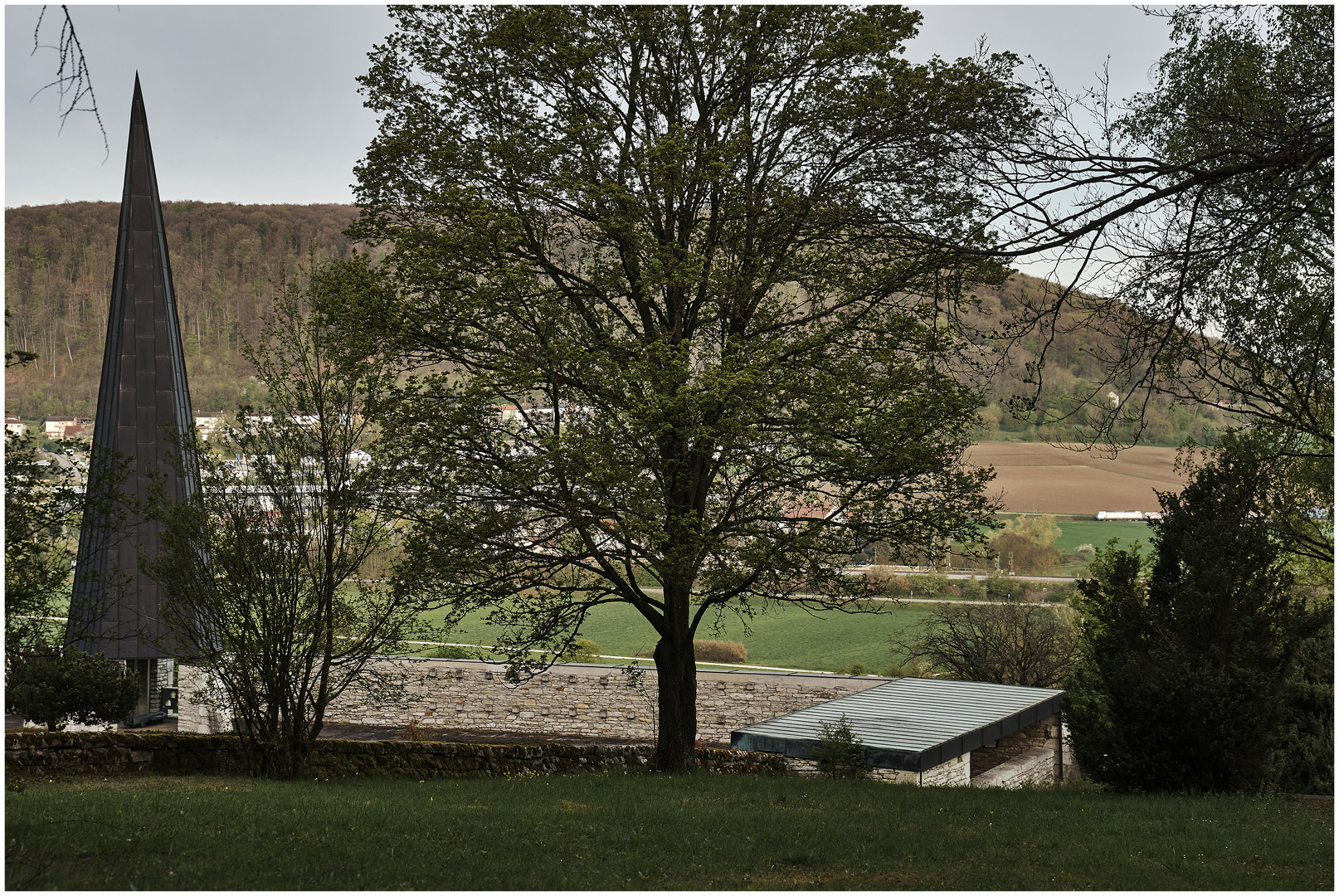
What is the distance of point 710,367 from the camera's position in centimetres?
1008

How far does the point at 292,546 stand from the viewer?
35.4 ft

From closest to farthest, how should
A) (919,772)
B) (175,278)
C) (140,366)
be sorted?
(919,772)
(140,366)
(175,278)

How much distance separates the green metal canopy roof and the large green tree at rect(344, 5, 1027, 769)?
3630mm

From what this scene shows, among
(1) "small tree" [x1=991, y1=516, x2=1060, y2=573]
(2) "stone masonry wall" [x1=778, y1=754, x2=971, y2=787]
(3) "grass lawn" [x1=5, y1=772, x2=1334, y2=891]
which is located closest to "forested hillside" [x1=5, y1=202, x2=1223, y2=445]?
(1) "small tree" [x1=991, y1=516, x2=1060, y2=573]

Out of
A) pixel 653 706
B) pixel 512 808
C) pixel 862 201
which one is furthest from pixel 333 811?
pixel 653 706

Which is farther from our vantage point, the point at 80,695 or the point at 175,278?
the point at 175,278

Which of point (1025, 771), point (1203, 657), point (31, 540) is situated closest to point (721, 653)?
point (1025, 771)

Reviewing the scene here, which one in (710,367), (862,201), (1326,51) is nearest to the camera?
(1326,51)

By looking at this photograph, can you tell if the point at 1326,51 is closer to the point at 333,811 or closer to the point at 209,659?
the point at 333,811

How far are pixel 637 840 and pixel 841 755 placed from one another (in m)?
8.08

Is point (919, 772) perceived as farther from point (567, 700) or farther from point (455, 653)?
point (455, 653)

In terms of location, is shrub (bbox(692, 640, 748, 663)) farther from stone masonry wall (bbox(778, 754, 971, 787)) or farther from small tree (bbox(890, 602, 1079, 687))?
stone masonry wall (bbox(778, 754, 971, 787))

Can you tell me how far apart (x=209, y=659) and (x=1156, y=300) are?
10090mm

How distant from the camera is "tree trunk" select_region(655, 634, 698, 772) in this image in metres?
11.7
